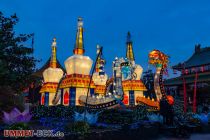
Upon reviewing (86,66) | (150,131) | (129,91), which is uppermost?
(86,66)

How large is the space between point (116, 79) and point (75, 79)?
4.51 meters

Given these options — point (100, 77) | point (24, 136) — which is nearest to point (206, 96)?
point (100, 77)

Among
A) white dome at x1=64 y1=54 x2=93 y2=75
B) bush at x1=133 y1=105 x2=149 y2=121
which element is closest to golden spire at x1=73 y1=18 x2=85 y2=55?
white dome at x1=64 y1=54 x2=93 y2=75

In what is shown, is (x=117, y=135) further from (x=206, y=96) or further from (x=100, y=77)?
(x=206, y=96)

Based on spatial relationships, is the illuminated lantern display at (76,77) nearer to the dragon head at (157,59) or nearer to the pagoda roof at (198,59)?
the dragon head at (157,59)

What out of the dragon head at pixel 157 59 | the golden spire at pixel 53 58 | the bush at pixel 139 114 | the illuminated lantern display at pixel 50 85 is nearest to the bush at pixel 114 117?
the bush at pixel 139 114

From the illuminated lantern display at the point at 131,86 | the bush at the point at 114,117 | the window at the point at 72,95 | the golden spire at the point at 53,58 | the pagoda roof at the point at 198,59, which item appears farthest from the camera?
the pagoda roof at the point at 198,59

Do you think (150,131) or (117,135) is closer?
(117,135)

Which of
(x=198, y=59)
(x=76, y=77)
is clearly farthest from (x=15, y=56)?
(x=198, y=59)

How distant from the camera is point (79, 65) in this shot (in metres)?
29.0

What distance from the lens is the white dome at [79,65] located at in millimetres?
28984

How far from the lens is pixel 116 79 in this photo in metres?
29.0

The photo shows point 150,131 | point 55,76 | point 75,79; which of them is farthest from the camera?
point 55,76

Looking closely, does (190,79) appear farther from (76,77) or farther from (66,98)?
(66,98)
